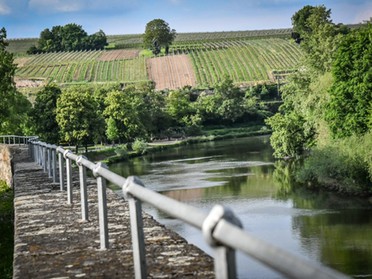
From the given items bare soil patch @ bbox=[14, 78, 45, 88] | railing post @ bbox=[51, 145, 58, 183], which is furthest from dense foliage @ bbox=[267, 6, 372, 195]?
bare soil patch @ bbox=[14, 78, 45, 88]

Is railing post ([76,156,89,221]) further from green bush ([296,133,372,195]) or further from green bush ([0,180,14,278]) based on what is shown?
green bush ([296,133,372,195])

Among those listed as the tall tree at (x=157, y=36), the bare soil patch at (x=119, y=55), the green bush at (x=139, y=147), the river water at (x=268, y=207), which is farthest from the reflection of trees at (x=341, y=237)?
the tall tree at (x=157, y=36)

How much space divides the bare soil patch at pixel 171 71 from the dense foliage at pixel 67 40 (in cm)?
3973

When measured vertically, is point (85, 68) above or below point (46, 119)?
above

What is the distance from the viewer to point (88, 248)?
592cm

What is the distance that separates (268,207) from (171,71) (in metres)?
103

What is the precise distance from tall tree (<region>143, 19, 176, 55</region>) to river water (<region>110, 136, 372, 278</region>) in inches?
4016

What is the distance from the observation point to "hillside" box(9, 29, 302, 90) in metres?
128

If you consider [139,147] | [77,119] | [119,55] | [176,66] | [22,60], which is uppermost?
[119,55]

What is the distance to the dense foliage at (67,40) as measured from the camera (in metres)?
178

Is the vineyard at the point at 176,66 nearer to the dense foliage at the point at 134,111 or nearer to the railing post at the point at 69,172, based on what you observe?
the dense foliage at the point at 134,111

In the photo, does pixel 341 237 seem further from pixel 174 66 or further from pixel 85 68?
pixel 174 66

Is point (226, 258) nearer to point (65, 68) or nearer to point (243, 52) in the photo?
point (65, 68)

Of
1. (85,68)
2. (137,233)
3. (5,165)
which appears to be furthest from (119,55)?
(137,233)
